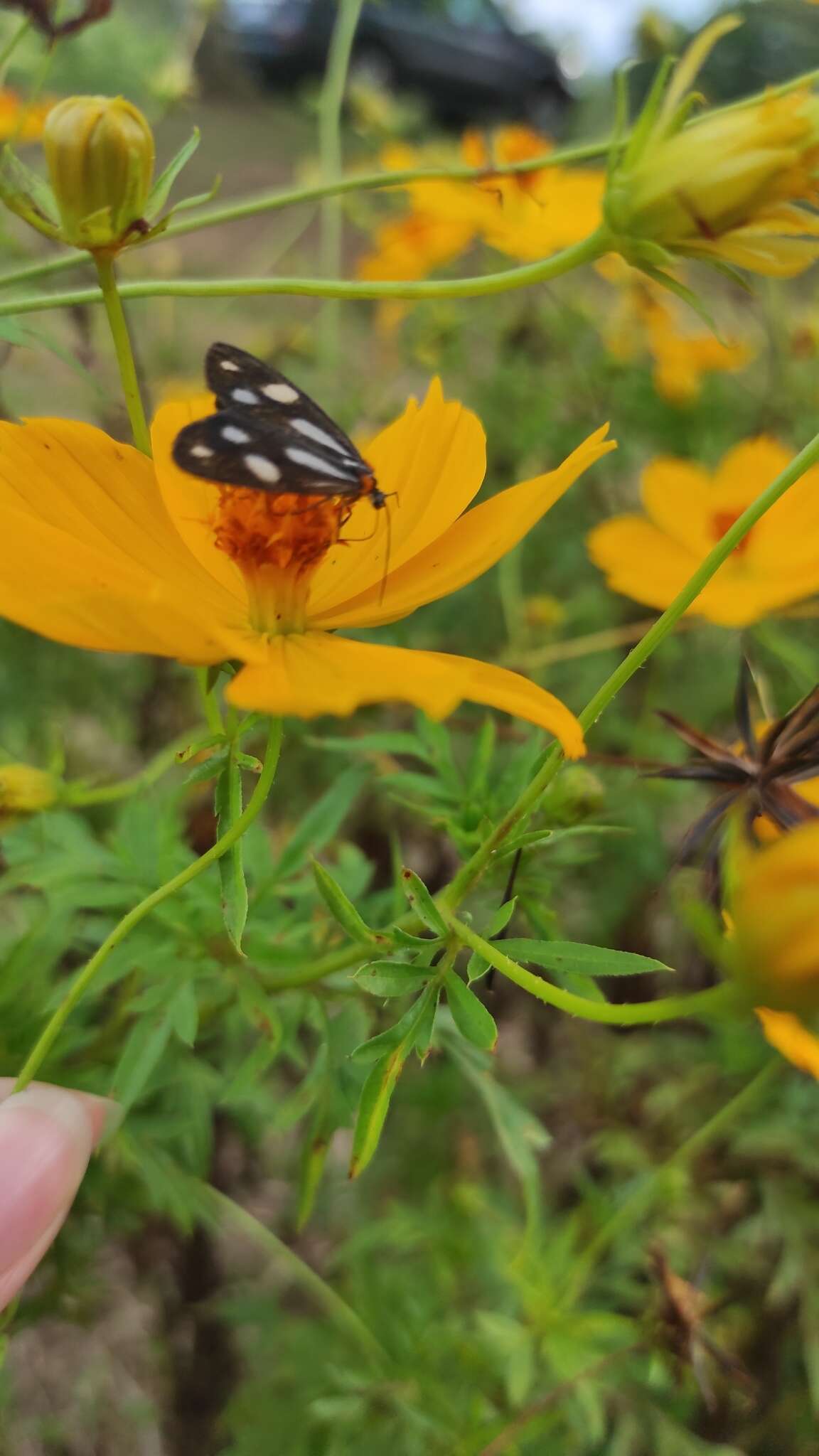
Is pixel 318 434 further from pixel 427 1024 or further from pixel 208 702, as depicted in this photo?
pixel 427 1024

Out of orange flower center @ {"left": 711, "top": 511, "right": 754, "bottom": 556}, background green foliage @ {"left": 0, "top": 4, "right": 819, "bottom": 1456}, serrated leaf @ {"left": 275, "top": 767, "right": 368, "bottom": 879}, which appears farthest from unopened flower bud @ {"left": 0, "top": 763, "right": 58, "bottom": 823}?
orange flower center @ {"left": 711, "top": 511, "right": 754, "bottom": 556}

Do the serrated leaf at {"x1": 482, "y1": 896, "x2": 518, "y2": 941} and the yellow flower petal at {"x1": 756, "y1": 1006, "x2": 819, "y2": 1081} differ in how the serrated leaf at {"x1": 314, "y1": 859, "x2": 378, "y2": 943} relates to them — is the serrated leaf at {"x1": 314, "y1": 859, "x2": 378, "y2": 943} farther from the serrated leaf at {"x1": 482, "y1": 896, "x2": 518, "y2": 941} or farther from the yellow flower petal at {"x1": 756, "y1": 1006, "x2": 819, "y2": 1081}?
the yellow flower petal at {"x1": 756, "y1": 1006, "x2": 819, "y2": 1081}

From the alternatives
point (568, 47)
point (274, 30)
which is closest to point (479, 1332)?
point (568, 47)

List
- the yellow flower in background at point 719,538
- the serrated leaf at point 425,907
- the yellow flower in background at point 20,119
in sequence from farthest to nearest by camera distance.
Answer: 1. the yellow flower in background at point 719,538
2. the yellow flower in background at point 20,119
3. the serrated leaf at point 425,907

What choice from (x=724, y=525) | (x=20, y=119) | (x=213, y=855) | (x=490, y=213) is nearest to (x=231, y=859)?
(x=213, y=855)

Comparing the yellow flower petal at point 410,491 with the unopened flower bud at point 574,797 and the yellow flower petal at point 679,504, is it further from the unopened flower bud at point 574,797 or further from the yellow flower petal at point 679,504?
the yellow flower petal at point 679,504

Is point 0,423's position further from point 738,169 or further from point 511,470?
point 511,470

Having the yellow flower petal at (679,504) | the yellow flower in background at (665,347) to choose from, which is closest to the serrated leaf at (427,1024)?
the yellow flower petal at (679,504)
